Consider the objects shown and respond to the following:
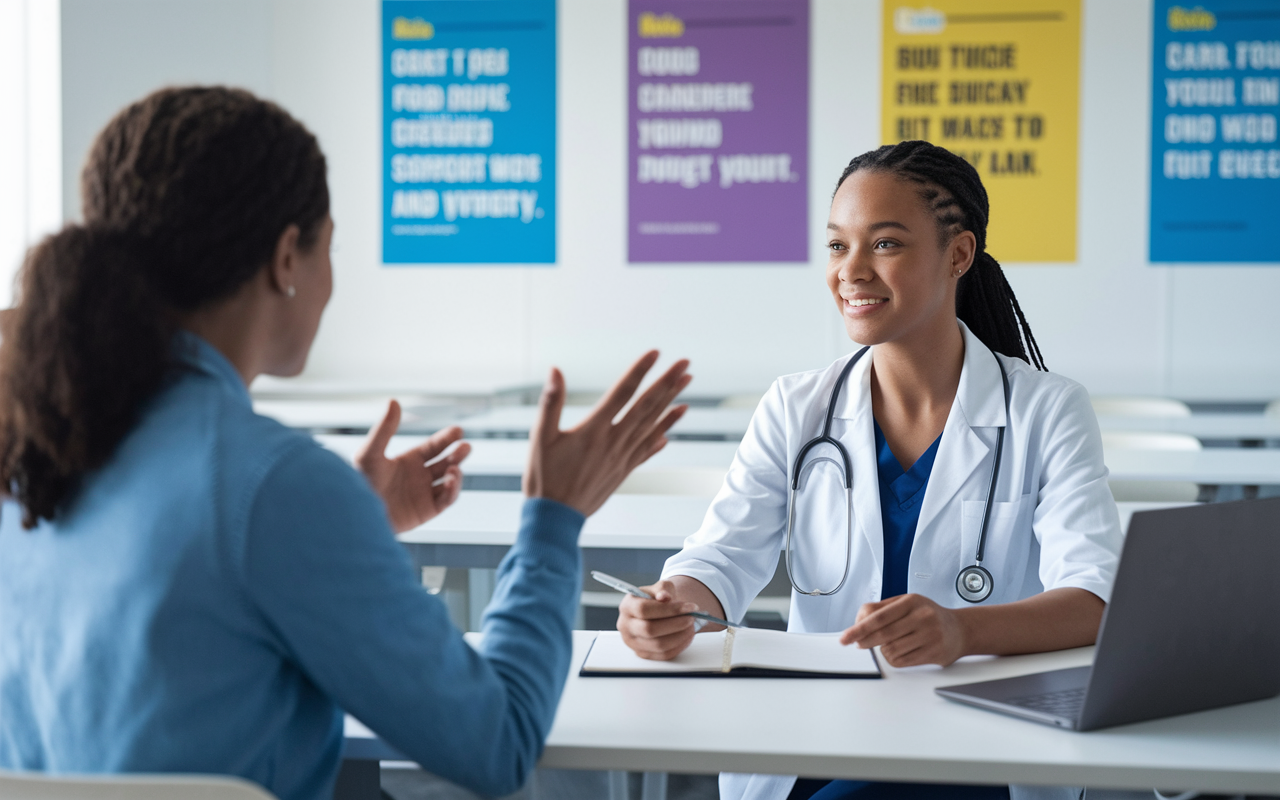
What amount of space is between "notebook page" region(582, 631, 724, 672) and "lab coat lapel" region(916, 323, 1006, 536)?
41 centimetres

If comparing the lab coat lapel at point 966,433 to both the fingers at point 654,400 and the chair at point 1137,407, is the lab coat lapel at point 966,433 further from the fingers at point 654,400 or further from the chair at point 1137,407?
the chair at point 1137,407

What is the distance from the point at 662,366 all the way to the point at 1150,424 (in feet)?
7.72

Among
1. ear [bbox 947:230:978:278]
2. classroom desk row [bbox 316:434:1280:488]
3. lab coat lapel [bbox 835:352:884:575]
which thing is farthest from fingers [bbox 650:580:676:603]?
classroom desk row [bbox 316:434:1280:488]

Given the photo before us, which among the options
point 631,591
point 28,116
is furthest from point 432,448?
point 28,116

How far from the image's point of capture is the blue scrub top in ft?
5.29

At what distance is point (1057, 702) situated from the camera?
111cm

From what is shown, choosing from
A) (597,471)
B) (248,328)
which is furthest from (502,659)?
(248,328)

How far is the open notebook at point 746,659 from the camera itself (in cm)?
122

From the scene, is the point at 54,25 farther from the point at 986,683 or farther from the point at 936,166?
the point at 986,683

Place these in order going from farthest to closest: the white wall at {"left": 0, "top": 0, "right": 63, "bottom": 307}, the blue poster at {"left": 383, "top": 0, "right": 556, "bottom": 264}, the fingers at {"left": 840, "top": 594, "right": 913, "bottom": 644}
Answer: the blue poster at {"left": 383, "top": 0, "right": 556, "bottom": 264}
the white wall at {"left": 0, "top": 0, "right": 63, "bottom": 307}
the fingers at {"left": 840, "top": 594, "right": 913, "bottom": 644}

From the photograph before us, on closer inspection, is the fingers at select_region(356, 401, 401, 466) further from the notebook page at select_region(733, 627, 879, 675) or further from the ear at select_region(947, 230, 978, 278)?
the ear at select_region(947, 230, 978, 278)

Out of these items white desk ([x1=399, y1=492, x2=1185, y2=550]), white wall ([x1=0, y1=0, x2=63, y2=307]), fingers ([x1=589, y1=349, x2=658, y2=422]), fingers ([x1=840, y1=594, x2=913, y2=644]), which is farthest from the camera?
white wall ([x1=0, y1=0, x2=63, y2=307])

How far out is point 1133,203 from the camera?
5027 mm

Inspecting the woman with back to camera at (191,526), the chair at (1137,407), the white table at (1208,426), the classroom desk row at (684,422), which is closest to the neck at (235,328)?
the woman with back to camera at (191,526)
